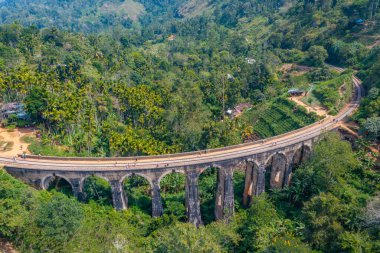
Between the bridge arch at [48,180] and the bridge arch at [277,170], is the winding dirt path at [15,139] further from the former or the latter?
the bridge arch at [277,170]

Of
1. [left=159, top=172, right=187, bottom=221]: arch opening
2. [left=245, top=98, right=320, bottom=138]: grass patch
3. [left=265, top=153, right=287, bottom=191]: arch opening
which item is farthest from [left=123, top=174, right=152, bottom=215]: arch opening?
[left=245, top=98, right=320, bottom=138]: grass patch

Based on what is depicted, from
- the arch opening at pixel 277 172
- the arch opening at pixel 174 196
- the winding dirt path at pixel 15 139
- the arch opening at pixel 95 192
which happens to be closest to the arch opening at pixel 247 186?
the arch opening at pixel 277 172

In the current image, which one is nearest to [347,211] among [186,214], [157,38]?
[186,214]

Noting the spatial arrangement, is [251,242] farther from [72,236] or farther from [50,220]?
[50,220]

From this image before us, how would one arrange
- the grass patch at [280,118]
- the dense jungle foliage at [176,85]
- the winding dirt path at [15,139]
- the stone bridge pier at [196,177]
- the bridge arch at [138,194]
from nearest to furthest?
1. the stone bridge pier at [196,177]
2. the bridge arch at [138,194]
3. the winding dirt path at [15,139]
4. the dense jungle foliage at [176,85]
5. the grass patch at [280,118]

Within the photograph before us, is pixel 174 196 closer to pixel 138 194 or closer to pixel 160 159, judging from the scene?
pixel 138 194

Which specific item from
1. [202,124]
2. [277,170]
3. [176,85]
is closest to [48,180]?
[202,124]
